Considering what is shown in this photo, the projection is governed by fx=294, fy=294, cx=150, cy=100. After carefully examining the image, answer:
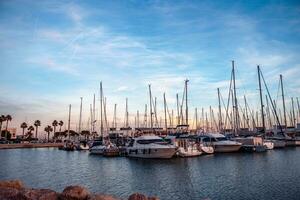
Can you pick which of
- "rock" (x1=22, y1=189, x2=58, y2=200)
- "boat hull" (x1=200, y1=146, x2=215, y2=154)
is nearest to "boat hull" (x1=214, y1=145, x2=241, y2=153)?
"boat hull" (x1=200, y1=146, x2=215, y2=154)

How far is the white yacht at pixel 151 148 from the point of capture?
174 ft

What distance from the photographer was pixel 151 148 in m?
53.6

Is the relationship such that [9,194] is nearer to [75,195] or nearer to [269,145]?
[75,195]

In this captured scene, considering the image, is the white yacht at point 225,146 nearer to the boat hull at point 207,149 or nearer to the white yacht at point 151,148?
the boat hull at point 207,149

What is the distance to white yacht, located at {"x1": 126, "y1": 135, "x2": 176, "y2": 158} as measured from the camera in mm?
53062

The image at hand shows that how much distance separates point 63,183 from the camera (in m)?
32.5

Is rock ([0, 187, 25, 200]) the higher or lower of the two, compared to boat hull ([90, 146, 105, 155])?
higher

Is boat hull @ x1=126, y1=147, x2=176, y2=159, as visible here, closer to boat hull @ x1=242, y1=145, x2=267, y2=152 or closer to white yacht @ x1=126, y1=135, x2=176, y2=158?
white yacht @ x1=126, y1=135, x2=176, y2=158

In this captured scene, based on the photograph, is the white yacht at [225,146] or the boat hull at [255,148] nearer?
the white yacht at [225,146]

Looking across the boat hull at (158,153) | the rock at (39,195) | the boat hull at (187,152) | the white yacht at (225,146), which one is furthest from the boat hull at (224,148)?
the rock at (39,195)

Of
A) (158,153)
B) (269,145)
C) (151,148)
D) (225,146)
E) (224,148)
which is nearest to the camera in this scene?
(158,153)

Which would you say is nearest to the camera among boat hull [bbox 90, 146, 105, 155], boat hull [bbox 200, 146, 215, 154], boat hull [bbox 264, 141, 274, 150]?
boat hull [bbox 200, 146, 215, 154]

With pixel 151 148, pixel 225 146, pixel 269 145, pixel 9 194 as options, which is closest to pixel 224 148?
pixel 225 146

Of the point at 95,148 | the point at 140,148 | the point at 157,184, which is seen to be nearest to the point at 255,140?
the point at 140,148
